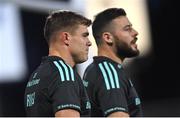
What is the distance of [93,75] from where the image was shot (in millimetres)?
5352

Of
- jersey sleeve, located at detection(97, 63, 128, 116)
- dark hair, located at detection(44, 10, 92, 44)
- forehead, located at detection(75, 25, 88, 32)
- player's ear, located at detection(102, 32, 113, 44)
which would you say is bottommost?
jersey sleeve, located at detection(97, 63, 128, 116)

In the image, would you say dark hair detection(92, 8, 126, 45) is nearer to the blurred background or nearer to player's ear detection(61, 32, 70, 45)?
player's ear detection(61, 32, 70, 45)

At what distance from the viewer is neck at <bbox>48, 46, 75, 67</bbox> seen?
4957 millimetres

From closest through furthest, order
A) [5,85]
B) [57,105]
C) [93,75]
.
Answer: [57,105]
[93,75]
[5,85]

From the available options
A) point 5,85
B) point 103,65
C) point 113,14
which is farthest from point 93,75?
point 5,85

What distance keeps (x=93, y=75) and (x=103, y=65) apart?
0.36 feet

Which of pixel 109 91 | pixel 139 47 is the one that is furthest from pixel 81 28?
pixel 139 47

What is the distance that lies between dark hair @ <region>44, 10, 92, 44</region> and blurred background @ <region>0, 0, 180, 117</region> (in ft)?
15.3

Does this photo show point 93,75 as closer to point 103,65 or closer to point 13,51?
point 103,65

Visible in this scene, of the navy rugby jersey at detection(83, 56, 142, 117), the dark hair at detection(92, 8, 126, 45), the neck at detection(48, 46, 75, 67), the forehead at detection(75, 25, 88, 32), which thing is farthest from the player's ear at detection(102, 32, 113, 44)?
the neck at detection(48, 46, 75, 67)

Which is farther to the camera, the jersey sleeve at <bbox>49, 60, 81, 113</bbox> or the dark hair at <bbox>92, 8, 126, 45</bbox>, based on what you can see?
the dark hair at <bbox>92, 8, 126, 45</bbox>

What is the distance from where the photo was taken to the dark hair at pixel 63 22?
4984mm

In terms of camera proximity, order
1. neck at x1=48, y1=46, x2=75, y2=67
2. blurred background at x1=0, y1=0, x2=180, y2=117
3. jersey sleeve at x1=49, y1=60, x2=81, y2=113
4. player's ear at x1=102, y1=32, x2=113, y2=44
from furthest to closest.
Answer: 1. blurred background at x1=0, y1=0, x2=180, y2=117
2. player's ear at x1=102, y1=32, x2=113, y2=44
3. neck at x1=48, y1=46, x2=75, y2=67
4. jersey sleeve at x1=49, y1=60, x2=81, y2=113

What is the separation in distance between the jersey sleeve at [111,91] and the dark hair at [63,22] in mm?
456
